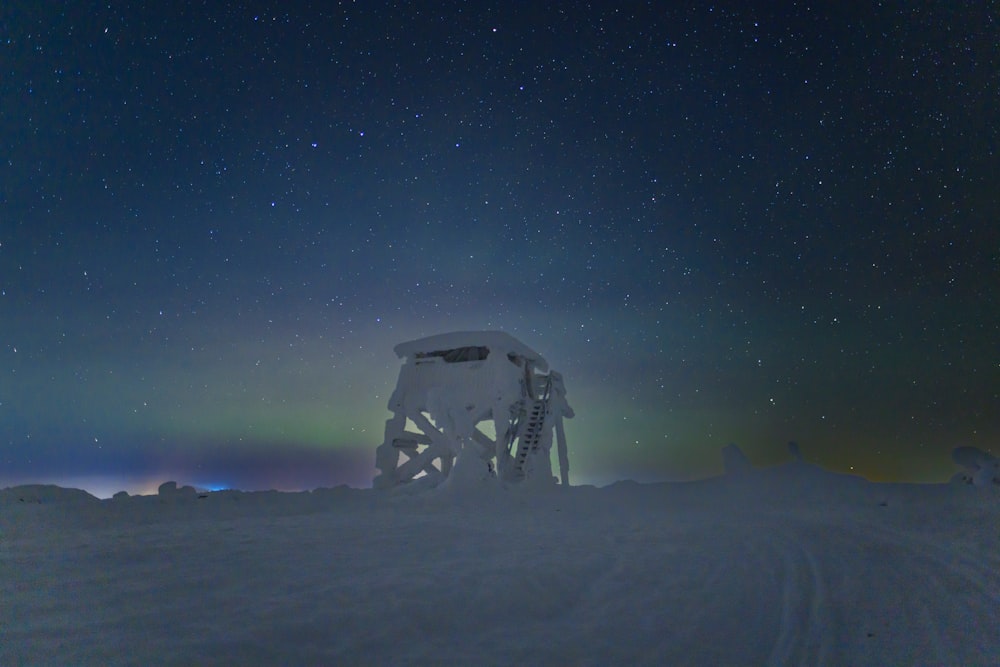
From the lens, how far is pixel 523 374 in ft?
77.6

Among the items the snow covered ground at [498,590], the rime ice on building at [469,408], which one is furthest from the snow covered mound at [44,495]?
the rime ice on building at [469,408]

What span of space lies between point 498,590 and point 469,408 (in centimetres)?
1519

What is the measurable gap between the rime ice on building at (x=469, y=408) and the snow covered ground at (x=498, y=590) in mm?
9126

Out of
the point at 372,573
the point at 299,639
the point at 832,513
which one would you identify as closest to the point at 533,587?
the point at 372,573

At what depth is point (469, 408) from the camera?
21656 millimetres

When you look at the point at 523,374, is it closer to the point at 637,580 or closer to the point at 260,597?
the point at 637,580

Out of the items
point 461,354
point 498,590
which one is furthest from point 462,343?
point 498,590

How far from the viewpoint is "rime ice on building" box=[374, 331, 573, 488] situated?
71.0ft

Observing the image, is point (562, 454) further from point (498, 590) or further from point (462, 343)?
point (498, 590)

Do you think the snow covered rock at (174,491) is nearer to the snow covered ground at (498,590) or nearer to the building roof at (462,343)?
the snow covered ground at (498,590)

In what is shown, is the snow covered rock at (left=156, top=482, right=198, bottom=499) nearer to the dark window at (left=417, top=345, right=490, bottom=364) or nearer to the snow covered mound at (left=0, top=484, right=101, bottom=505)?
the snow covered mound at (left=0, top=484, right=101, bottom=505)

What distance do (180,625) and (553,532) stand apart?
6908 millimetres

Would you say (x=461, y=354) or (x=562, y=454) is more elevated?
(x=461, y=354)

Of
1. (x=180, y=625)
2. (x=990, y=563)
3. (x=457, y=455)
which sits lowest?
(x=990, y=563)
